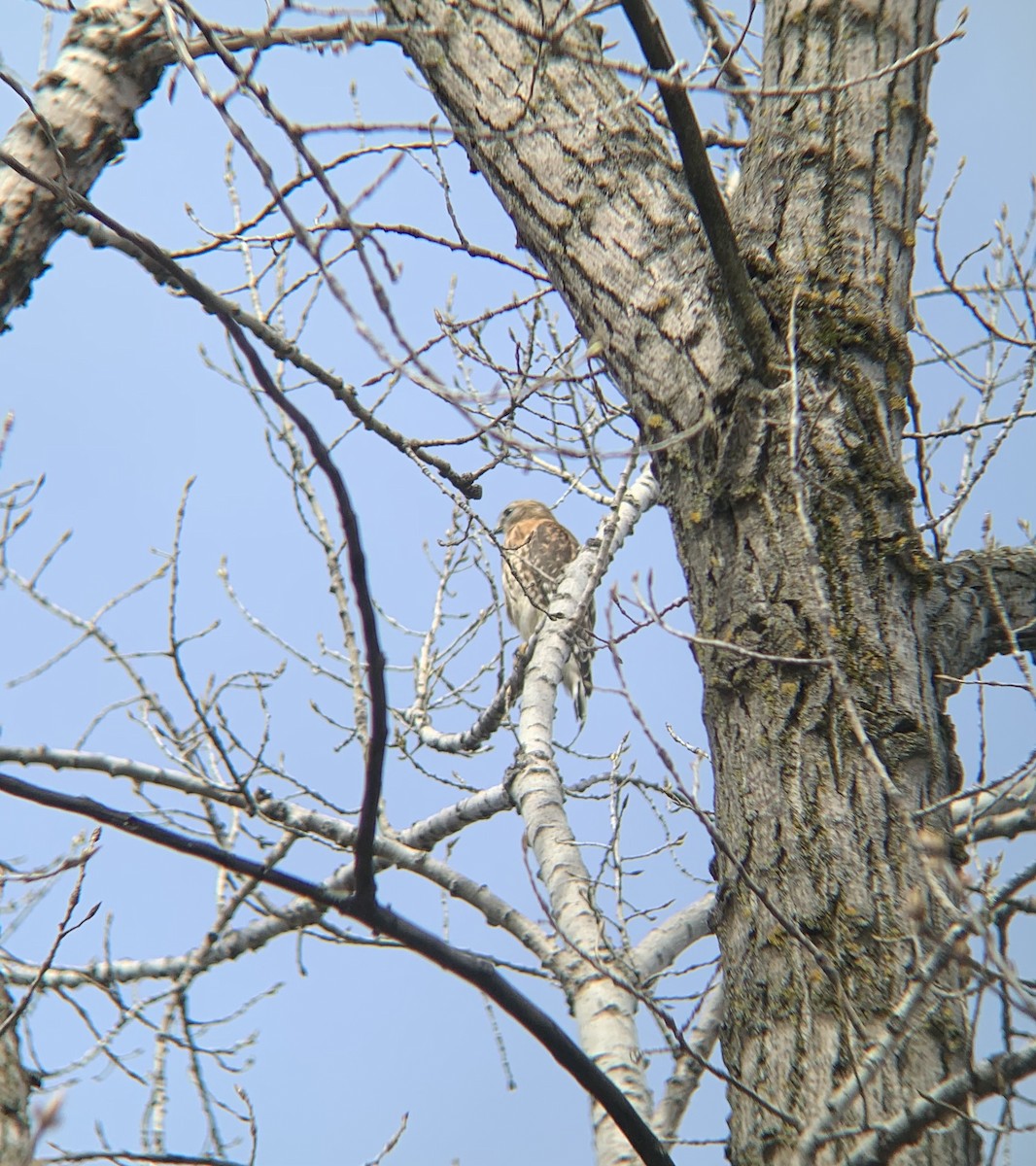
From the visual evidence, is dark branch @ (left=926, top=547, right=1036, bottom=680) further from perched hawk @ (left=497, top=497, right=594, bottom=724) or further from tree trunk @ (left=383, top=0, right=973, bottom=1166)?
perched hawk @ (left=497, top=497, right=594, bottom=724)

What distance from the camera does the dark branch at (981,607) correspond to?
222 cm

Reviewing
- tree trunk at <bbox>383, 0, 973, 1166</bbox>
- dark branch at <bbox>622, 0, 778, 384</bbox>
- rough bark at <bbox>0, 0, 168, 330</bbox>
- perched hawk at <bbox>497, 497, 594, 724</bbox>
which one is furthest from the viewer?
perched hawk at <bbox>497, 497, 594, 724</bbox>

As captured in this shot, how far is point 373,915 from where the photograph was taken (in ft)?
3.77

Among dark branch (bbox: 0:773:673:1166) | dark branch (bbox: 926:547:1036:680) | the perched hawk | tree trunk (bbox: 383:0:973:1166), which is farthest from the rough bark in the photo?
the perched hawk

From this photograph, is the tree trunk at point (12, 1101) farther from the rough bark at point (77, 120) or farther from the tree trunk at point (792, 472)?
the rough bark at point (77, 120)

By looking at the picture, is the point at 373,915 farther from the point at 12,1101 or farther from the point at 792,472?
the point at 12,1101

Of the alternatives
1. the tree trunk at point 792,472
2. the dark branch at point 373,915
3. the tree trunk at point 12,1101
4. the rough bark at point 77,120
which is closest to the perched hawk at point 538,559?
the rough bark at point 77,120

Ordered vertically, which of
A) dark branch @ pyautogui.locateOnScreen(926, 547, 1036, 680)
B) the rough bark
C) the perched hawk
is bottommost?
dark branch @ pyautogui.locateOnScreen(926, 547, 1036, 680)

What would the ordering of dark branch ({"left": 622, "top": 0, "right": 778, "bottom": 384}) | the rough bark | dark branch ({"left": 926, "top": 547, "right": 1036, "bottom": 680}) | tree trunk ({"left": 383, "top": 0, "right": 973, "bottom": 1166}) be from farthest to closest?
the rough bark, dark branch ({"left": 926, "top": 547, "right": 1036, "bottom": 680}), dark branch ({"left": 622, "top": 0, "right": 778, "bottom": 384}), tree trunk ({"left": 383, "top": 0, "right": 973, "bottom": 1166})

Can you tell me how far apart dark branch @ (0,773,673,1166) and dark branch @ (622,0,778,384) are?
1.39 meters

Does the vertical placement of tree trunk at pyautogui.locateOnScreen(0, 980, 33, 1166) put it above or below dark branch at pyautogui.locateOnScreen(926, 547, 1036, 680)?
below

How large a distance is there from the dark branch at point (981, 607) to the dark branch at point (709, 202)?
0.55 metres

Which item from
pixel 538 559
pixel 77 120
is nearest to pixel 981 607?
pixel 77 120

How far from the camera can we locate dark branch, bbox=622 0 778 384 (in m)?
1.98
